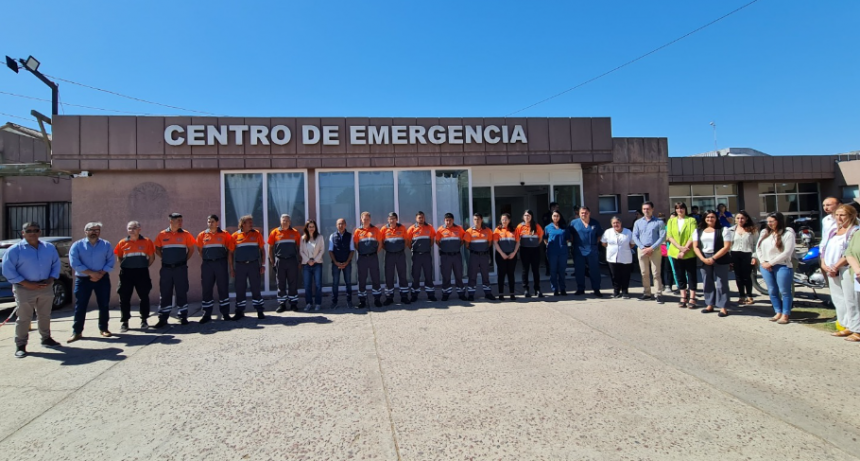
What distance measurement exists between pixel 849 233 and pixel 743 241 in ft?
5.04

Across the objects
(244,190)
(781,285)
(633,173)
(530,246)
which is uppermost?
(633,173)

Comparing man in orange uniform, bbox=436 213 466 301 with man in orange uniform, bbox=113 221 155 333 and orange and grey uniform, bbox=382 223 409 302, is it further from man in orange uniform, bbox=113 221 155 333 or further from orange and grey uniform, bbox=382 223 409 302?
man in orange uniform, bbox=113 221 155 333

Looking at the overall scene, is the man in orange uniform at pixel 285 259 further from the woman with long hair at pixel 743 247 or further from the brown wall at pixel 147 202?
the woman with long hair at pixel 743 247

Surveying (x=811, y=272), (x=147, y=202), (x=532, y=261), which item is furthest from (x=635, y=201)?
(x=147, y=202)

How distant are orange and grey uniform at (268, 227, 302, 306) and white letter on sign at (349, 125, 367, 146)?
2521mm

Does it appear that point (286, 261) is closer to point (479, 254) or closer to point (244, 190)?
point (244, 190)

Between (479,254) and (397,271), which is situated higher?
(479,254)

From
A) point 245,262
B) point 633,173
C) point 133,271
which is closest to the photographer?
point 133,271

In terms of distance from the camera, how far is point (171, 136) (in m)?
8.19

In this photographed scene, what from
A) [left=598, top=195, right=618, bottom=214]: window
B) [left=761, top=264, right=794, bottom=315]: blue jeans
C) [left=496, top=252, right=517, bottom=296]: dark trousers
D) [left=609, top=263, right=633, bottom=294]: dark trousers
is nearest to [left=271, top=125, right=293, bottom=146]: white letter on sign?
[left=496, top=252, right=517, bottom=296]: dark trousers

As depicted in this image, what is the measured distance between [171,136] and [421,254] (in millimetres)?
5437

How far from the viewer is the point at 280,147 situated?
28.1 ft

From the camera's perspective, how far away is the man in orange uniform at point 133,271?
253 inches

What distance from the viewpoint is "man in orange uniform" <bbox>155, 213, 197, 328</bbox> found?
6.51 meters
